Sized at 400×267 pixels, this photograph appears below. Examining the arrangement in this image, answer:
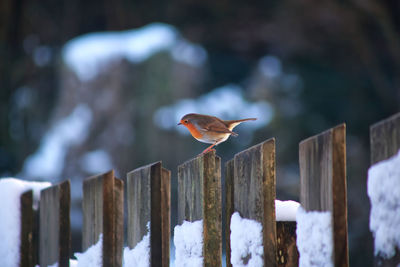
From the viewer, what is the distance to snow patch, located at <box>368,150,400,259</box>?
1.10 meters

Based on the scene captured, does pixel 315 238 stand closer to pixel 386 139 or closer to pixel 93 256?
pixel 386 139

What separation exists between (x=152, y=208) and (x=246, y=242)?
0.38m

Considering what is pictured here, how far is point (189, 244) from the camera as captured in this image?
Answer: 1670mm

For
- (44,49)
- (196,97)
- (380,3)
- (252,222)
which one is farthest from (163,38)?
(252,222)

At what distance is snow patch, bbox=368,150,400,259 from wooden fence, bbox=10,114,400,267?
3 centimetres

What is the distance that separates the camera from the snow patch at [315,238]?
1240mm

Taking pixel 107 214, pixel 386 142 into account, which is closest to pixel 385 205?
pixel 386 142

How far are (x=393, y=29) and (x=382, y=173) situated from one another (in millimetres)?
6646

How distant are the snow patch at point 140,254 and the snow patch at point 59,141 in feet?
20.2

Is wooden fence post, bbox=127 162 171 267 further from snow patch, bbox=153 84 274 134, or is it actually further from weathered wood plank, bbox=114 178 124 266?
snow patch, bbox=153 84 274 134

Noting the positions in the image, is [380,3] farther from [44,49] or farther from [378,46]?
[44,49]

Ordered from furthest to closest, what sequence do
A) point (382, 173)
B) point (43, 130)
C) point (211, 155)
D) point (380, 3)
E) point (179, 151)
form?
point (43, 130) → point (179, 151) → point (380, 3) → point (211, 155) → point (382, 173)

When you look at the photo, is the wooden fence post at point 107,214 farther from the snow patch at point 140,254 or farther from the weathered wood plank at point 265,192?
the weathered wood plank at point 265,192

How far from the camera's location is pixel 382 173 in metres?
1.14
